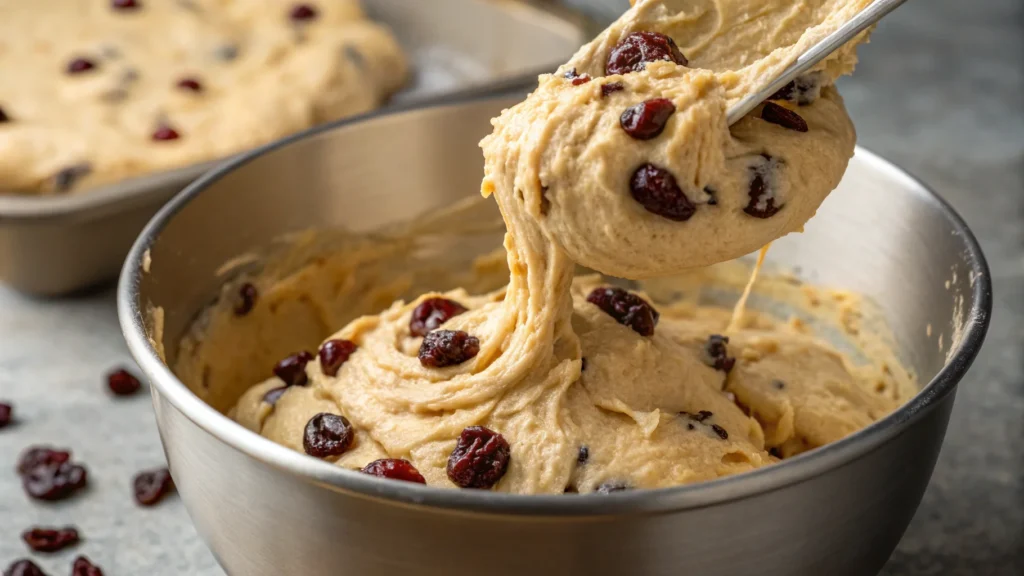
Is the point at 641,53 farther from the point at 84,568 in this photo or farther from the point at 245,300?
the point at 84,568

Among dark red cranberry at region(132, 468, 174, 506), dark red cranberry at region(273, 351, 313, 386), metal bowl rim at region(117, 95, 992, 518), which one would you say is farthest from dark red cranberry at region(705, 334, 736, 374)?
dark red cranberry at region(132, 468, 174, 506)

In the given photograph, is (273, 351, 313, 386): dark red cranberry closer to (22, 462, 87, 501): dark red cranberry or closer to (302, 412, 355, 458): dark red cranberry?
(302, 412, 355, 458): dark red cranberry

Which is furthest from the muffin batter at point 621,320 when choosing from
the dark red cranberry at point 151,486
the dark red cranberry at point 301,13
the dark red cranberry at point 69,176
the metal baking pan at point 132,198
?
the dark red cranberry at point 301,13

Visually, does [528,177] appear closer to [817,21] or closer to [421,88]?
[817,21]

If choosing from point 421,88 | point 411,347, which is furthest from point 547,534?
point 421,88

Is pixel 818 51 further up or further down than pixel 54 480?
further up

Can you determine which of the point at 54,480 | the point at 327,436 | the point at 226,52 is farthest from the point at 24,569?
the point at 226,52

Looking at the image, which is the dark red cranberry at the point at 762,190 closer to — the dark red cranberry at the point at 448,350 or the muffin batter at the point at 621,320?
A: the muffin batter at the point at 621,320
